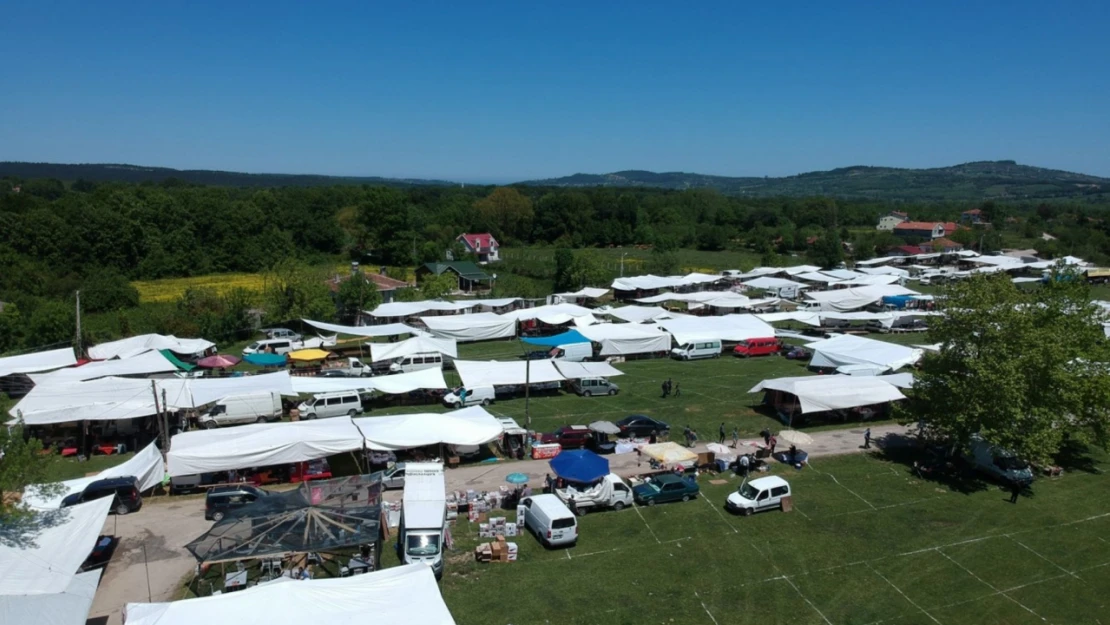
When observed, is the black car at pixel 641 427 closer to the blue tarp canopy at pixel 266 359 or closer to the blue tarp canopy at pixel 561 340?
the blue tarp canopy at pixel 561 340

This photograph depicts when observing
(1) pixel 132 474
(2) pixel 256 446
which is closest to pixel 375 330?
(2) pixel 256 446

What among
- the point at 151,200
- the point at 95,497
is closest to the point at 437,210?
Answer: the point at 151,200

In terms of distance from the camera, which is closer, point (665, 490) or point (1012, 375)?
point (665, 490)

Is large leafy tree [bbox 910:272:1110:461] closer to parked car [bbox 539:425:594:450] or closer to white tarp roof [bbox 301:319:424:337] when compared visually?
parked car [bbox 539:425:594:450]

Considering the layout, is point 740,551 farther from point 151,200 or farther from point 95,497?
point 151,200

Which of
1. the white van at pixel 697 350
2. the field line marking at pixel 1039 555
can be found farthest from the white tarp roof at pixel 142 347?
the field line marking at pixel 1039 555

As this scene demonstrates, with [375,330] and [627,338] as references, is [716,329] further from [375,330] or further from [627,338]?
[375,330]
